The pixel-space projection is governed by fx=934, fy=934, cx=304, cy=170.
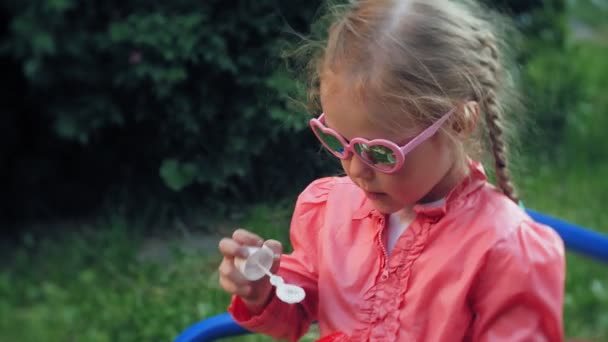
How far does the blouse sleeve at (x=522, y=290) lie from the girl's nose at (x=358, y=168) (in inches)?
9.5

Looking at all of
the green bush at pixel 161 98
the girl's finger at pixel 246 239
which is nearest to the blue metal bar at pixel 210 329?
the green bush at pixel 161 98

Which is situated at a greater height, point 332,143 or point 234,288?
point 332,143

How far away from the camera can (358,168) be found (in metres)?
1.57

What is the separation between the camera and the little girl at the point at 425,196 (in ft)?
5.01

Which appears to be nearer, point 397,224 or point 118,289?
point 397,224

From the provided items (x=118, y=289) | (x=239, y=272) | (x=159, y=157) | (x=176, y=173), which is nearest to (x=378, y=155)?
(x=239, y=272)

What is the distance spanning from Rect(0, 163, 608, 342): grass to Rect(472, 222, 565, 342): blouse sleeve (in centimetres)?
121

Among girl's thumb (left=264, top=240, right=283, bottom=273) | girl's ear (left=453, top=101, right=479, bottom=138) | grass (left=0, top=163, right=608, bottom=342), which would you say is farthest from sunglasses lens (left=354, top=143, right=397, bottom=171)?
grass (left=0, top=163, right=608, bottom=342)

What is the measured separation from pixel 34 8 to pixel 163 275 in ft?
3.85

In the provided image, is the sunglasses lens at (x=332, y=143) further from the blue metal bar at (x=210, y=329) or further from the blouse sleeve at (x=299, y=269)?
the blue metal bar at (x=210, y=329)

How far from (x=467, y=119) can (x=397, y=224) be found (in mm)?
275

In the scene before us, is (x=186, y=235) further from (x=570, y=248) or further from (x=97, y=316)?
(x=570, y=248)

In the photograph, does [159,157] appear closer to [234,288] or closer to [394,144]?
[234,288]

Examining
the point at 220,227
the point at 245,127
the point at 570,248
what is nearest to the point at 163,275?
the point at 245,127
